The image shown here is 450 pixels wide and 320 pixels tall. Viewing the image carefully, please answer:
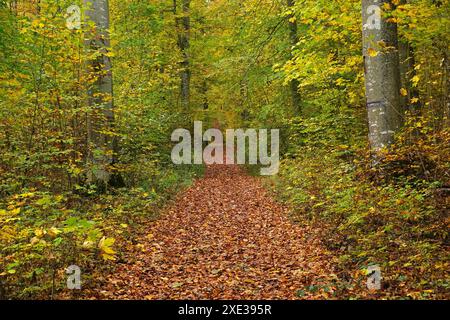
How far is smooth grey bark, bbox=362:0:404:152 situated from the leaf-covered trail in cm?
239

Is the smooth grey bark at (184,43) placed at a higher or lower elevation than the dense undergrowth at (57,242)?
higher

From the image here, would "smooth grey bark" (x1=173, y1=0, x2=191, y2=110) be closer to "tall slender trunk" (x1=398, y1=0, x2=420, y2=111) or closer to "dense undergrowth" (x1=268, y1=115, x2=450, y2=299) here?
"tall slender trunk" (x1=398, y1=0, x2=420, y2=111)

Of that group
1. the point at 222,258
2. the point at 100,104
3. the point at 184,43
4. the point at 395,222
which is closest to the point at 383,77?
the point at 395,222

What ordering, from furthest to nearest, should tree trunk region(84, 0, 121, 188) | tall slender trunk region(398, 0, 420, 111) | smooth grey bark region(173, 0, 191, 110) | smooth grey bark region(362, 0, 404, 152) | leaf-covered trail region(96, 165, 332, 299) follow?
smooth grey bark region(173, 0, 191, 110) < tall slender trunk region(398, 0, 420, 111) < tree trunk region(84, 0, 121, 188) < smooth grey bark region(362, 0, 404, 152) < leaf-covered trail region(96, 165, 332, 299)

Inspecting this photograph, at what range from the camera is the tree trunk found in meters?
8.91

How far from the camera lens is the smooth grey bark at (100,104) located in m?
8.92

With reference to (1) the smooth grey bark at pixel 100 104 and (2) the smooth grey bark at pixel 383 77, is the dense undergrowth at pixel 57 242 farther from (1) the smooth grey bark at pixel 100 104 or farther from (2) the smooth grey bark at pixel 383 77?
(2) the smooth grey bark at pixel 383 77

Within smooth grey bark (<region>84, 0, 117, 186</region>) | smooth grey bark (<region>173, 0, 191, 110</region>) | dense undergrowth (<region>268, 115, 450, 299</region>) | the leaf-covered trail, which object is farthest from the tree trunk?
smooth grey bark (<region>173, 0, 191, 110</region>)

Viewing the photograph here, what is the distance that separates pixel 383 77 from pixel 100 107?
609 cm

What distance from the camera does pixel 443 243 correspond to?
5223 mm

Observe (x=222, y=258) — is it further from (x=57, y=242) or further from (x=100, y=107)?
(x=100, y=107)

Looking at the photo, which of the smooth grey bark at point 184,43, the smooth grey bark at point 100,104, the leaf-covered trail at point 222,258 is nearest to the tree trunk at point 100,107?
the smooth grey bark at point 100,104
